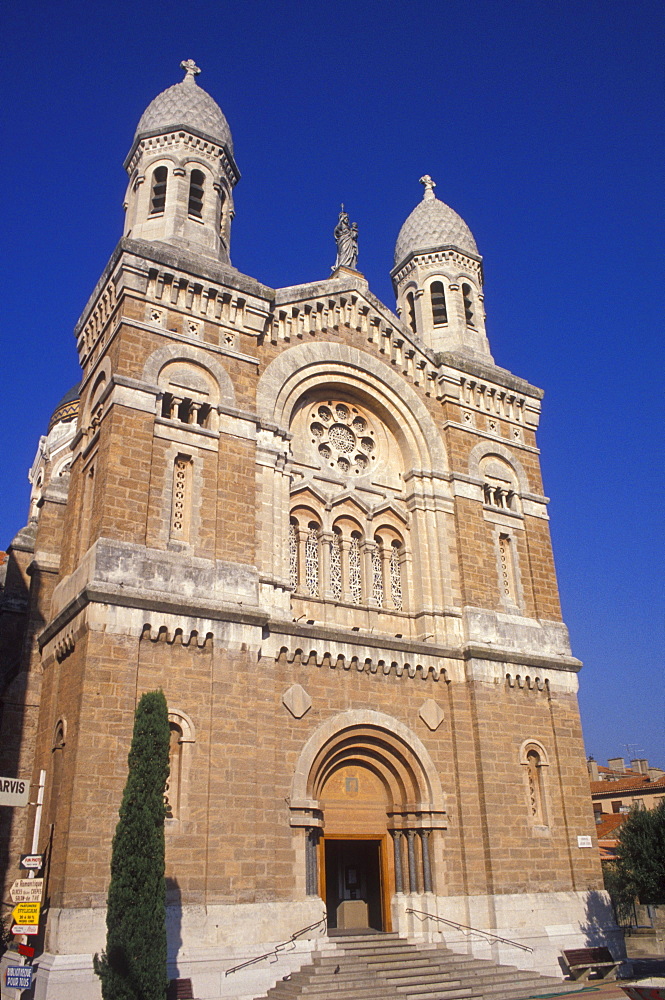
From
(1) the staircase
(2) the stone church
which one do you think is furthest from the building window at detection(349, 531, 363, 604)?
(1) the staircase

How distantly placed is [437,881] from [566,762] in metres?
4.91

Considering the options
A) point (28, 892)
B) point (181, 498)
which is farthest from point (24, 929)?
point (181, 498)

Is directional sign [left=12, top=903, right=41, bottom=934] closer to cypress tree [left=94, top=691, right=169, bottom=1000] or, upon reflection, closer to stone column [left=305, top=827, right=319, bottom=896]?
cypress tree [left=94, top=691, right=169, bottom=1000]

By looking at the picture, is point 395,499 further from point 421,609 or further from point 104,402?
point 104,402

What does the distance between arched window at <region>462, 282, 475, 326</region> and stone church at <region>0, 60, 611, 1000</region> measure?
5.65 ft

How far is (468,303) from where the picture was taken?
27.6 metres

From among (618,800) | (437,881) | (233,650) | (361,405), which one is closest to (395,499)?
(361,405)

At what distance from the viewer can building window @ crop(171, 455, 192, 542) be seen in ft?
59.7

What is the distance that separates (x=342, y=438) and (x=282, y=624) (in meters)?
6.50

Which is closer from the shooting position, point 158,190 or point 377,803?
point 377,803

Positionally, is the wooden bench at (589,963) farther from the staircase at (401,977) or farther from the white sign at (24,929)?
the white sign at (24,929)

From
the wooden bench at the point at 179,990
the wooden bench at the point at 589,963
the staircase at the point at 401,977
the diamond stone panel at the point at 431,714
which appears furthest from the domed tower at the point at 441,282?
the wooden bench at the point at 179,990

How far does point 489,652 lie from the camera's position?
21188 mm

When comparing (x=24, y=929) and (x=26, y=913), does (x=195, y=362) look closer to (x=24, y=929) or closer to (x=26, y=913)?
(x=26, y=913)
